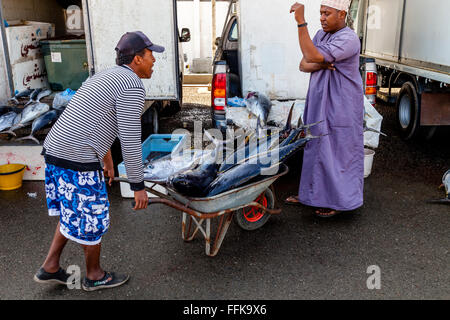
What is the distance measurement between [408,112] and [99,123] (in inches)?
229

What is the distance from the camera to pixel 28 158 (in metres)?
5.29

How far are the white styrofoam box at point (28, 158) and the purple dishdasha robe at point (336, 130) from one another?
321 cm

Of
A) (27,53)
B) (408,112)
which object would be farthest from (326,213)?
(27,53)

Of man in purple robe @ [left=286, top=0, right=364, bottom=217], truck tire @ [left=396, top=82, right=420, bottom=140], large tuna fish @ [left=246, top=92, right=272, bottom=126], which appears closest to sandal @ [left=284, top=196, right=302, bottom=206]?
man in purple robe @ [left=286, top=0, right=364, bottom=217]

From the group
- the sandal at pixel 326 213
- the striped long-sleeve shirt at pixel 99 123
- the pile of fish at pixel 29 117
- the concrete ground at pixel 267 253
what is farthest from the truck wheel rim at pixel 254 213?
the pile of fish at pixel 29 117

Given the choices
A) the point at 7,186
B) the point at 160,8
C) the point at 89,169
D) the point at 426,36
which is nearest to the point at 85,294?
the point at 89,169

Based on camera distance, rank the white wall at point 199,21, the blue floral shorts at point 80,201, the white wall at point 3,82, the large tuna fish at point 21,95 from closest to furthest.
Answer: the blue floral shorts at point 80,201, the white wall at point 3,82, the large tuna fish at point 21,95, the white wall at point 199,21

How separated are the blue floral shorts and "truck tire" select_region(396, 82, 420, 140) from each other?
5.33 metres

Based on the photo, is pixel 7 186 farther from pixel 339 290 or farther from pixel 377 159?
pixel 377 159

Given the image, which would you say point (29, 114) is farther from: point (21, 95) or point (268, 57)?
point (268, 57)

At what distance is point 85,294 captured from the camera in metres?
3.11

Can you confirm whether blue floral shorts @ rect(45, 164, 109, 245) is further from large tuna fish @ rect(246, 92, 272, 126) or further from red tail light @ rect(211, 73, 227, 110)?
red tail light @ rect(211, 73, 227, 110)

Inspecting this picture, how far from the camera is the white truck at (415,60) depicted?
18.1ft

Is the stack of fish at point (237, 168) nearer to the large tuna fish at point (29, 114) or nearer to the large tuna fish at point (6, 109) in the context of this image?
the large tuna fish at point (29, 114)
